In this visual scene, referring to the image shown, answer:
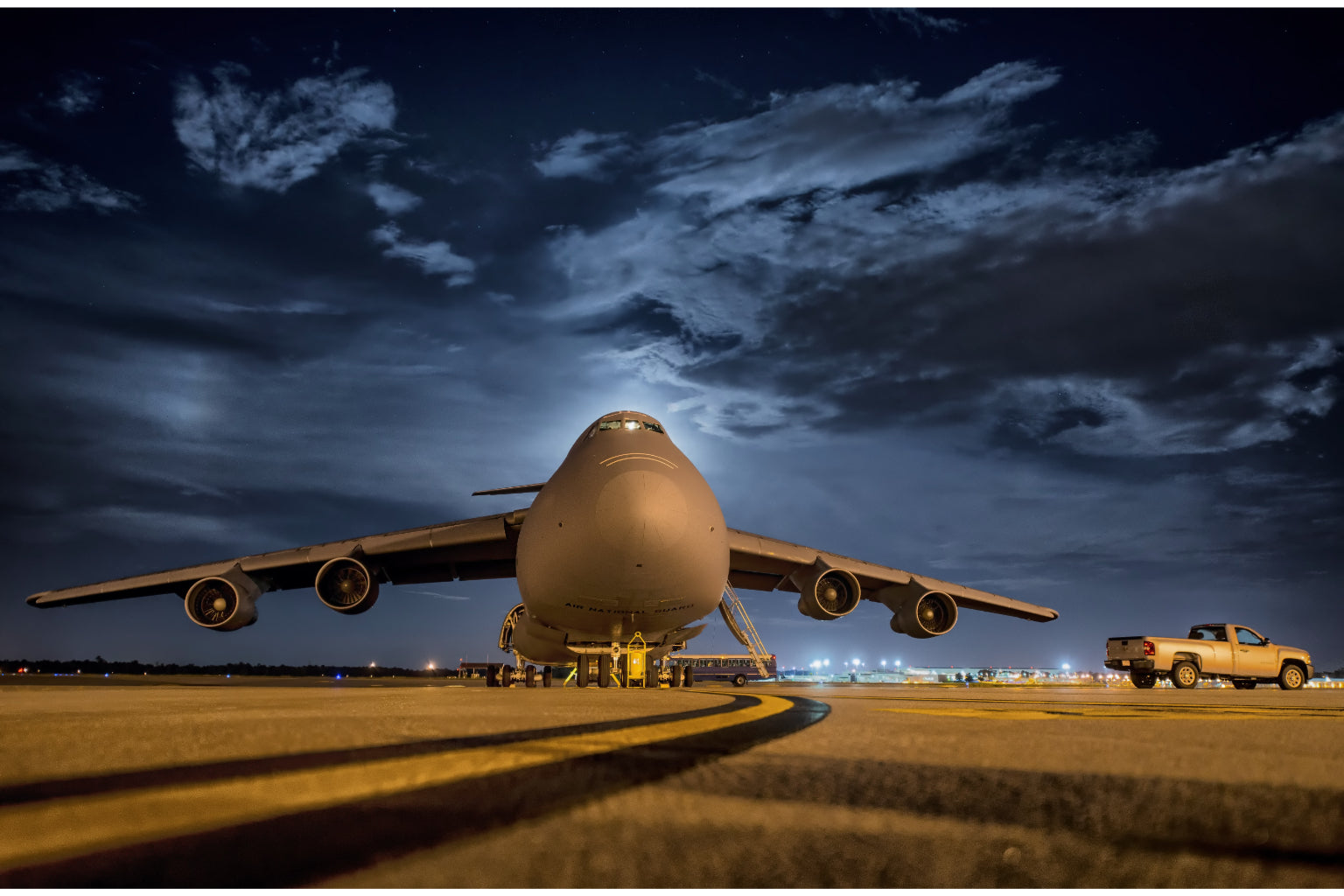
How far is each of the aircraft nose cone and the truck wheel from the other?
15.5m

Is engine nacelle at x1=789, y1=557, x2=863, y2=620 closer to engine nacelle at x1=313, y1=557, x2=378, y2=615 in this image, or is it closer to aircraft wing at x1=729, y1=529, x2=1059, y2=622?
aircraft wing at x1=729, y1=529, x2=1059, y2=622

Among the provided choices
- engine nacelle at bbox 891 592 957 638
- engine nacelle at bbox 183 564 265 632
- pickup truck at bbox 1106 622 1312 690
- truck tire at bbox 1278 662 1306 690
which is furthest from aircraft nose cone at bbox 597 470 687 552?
truck tire at bbox 1278 662 1306 690

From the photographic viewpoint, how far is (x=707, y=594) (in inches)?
436

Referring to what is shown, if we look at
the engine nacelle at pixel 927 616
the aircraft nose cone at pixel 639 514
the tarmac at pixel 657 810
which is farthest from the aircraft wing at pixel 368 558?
the tarmac at pixel 657 810

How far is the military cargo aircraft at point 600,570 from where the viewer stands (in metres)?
9.77

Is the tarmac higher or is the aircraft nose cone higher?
the aircraft nose cone

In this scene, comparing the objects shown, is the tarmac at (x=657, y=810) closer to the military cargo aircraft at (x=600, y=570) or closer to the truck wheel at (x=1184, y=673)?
the military cargo aircraft at (x=600, y=570)

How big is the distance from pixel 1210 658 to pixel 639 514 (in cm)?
1672

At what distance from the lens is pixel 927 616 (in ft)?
54.5

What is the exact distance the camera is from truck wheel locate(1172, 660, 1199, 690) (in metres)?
18.3

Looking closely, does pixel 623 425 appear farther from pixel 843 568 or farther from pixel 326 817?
pixel 326 817

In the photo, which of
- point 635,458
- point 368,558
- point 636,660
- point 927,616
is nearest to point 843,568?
point 927,616

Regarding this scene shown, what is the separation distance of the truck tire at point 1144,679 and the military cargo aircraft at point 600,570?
9.02 ft

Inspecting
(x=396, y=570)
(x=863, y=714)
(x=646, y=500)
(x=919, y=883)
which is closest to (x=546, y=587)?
(x=646, y=500)
